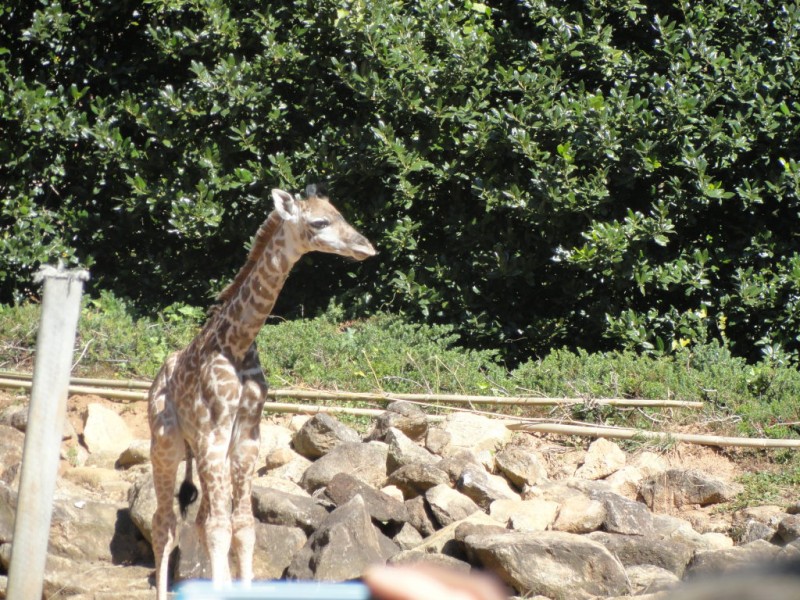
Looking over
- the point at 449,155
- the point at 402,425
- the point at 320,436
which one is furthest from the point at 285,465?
the point at 449,155

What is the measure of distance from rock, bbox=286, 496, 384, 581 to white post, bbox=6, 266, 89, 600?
2184mm

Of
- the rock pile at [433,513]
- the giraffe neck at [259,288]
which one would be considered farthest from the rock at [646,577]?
the giraffe neck at [259,288]

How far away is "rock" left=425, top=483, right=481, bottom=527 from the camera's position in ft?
23.2

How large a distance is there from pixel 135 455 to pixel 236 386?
3.11m

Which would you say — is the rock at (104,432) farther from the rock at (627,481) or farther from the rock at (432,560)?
the rock at (627,481)

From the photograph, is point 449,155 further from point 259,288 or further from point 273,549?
point 259,288

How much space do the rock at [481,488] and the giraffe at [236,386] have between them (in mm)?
2121

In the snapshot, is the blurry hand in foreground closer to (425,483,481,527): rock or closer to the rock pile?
the rock pile

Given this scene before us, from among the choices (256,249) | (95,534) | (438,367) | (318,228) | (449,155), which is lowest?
(95,534)

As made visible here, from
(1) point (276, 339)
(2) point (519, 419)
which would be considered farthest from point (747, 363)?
(1) point (276, 339)

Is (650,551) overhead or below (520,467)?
below

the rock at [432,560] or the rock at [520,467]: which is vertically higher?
the rock at [520,467]

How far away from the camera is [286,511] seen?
6898 millimetres

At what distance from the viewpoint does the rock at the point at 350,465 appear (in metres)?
7.75
